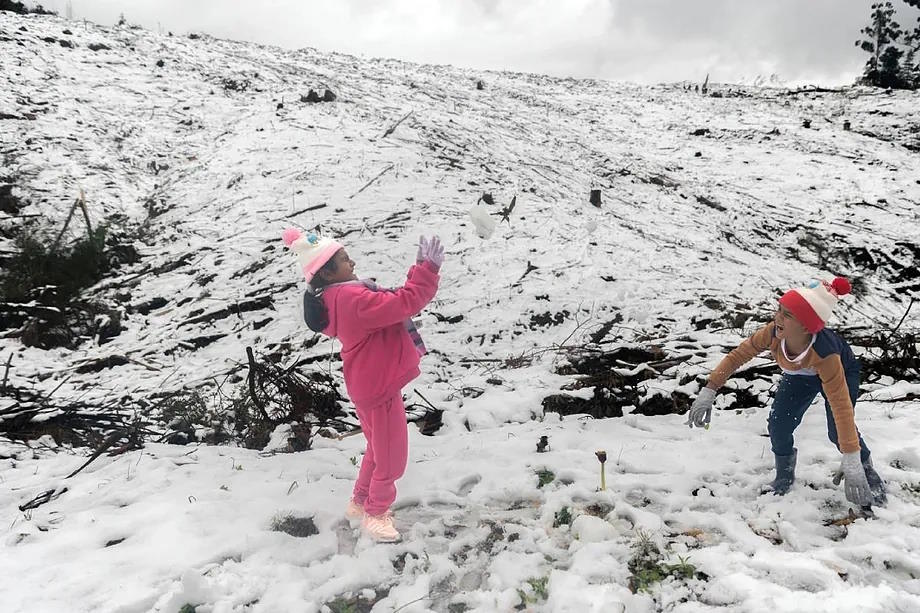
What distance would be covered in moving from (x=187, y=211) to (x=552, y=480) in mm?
7113

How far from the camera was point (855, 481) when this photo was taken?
9.06 feet

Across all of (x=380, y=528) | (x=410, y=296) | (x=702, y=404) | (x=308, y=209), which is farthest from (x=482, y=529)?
(x=308, y=209)

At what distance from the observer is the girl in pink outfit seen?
269 centimetres

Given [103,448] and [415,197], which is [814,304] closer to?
[103,448]

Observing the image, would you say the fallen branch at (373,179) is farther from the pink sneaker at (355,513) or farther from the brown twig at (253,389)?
the pink sneaker at (355,513)

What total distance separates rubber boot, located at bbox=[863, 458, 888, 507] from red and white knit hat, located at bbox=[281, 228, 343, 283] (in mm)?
3398

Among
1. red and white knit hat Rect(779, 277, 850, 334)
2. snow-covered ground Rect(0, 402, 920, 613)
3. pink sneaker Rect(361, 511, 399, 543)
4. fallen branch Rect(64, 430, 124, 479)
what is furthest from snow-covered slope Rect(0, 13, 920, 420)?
red and white knit hat Rect(779, 277, 850, 334)

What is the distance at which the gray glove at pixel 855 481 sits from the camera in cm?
276

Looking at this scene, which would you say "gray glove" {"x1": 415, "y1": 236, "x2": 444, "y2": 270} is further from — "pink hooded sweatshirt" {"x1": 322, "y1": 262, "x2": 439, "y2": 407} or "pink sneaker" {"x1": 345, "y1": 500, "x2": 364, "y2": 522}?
"pink sneaker" {"x1": 345, "y1": 500, "x2": 364, "y2": 522}

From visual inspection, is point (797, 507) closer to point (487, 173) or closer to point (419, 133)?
point (487, 173)

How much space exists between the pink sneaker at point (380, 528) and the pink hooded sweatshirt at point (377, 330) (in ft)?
2.29

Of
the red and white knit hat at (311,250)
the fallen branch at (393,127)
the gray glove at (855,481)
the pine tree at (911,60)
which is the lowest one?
the gray glove at (855,481)

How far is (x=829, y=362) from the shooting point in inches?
111

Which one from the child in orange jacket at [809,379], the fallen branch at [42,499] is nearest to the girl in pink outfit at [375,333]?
the child in orange jacket at [809,379]
